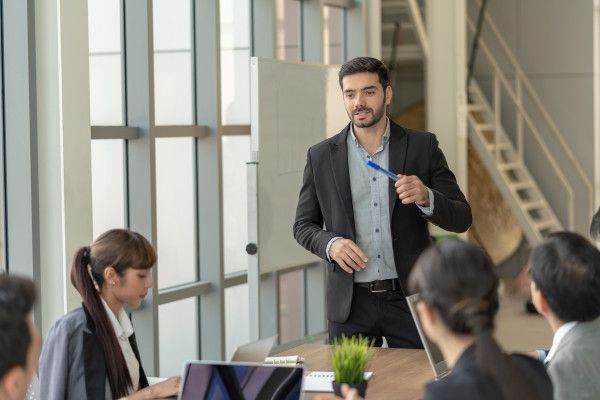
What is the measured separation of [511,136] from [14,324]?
32.2 feet

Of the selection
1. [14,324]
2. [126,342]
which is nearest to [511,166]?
[126,342]

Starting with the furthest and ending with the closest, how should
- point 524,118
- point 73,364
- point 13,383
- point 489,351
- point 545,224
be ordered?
point 524,118 < point 545,224 < point 73,364 < point 489,351 < point 13,383

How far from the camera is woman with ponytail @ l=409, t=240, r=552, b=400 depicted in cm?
204

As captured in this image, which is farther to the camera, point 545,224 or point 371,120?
point 545,224

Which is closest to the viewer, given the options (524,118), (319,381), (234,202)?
(319,381)

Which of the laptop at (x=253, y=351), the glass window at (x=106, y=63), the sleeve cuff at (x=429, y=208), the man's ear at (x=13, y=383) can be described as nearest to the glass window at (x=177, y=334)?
the glass window at (x=106, y=63)

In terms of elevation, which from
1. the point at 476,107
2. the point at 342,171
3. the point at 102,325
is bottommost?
the point at 102,325

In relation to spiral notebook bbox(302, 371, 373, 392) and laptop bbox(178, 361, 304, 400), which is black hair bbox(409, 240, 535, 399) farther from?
spiral notebook bbox(302, 371, 373, 392)

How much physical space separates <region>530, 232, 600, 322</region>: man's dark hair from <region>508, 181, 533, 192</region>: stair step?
302 inches

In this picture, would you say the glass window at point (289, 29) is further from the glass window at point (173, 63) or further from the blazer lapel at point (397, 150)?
the blazer lapel at point (397, 150)

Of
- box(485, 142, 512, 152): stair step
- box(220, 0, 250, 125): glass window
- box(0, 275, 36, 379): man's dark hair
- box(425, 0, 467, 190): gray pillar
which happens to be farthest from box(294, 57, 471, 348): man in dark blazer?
box(485, 142, 512, 152): stair step

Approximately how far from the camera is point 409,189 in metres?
3.71

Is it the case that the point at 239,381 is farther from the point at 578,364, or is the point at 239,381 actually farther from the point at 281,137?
the point at 281,137

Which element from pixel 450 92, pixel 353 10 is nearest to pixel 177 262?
pixel 353 10
